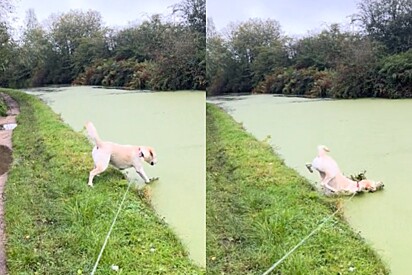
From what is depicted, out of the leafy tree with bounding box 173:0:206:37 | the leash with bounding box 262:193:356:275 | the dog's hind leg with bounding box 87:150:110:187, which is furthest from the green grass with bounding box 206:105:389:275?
the dog's hind leg with bounding box 87:150:110:187

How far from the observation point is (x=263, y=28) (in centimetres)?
295

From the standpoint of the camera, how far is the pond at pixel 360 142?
2773 mm

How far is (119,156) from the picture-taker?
304 centimetres

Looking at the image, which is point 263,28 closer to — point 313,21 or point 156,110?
point 313,21

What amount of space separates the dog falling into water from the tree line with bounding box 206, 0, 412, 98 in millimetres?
518

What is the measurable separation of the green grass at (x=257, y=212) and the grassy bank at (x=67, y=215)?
25 centimetres

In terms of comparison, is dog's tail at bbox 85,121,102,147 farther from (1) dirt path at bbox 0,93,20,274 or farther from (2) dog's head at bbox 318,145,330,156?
(2) dog's head at bbox 318,145,330,156

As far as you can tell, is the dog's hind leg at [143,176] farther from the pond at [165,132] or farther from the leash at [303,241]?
the leash at [303,241]

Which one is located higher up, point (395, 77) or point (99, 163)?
point (395, 77)

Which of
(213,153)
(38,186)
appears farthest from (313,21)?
(38,186)

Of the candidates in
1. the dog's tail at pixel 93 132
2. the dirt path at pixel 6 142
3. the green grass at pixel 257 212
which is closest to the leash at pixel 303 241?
the green grass at pixel 257 212

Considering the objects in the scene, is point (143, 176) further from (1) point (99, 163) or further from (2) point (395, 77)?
(2) point (395, 77)

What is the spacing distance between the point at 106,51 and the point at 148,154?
65 centimetres

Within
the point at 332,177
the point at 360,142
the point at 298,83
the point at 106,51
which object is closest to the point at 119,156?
the point at 106,51
